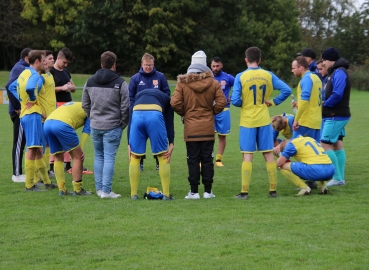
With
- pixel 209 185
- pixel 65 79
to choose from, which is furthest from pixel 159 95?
pixel 65 79

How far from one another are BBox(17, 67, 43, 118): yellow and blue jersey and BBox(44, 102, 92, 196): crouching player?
62 centimetres

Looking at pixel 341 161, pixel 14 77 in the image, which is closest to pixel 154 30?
pixel 14 77

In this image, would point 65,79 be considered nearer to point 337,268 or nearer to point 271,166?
point 271,166

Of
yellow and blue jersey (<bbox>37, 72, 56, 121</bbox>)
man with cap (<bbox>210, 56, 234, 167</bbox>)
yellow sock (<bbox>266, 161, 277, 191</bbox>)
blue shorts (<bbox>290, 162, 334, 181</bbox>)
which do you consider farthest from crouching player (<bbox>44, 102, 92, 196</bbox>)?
man with cap (<bbox>210, 56, 234, 167</bbox>)

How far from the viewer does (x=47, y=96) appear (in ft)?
35.3

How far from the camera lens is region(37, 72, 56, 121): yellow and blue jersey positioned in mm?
10585

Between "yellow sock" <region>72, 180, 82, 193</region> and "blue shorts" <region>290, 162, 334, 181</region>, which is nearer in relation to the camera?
"blue shorts" <region>290, 162, 334, 181</region>

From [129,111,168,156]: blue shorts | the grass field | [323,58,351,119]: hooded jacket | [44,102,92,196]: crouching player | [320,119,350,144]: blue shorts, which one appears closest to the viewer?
the grass field

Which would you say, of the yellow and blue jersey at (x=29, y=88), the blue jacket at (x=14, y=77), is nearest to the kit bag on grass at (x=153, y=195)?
the yellow and blue jersey at (x=29, y=88)

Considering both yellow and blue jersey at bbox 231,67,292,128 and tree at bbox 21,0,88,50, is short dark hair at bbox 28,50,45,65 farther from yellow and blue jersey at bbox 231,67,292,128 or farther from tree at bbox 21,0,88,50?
tree at bbox 21,0,88,50

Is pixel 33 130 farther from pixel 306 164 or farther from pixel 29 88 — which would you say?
pixel 306 164

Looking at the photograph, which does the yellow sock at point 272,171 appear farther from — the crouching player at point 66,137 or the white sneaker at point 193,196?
the crouching player at point 66,137

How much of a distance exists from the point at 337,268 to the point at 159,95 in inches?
159

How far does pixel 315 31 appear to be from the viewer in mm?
76062
